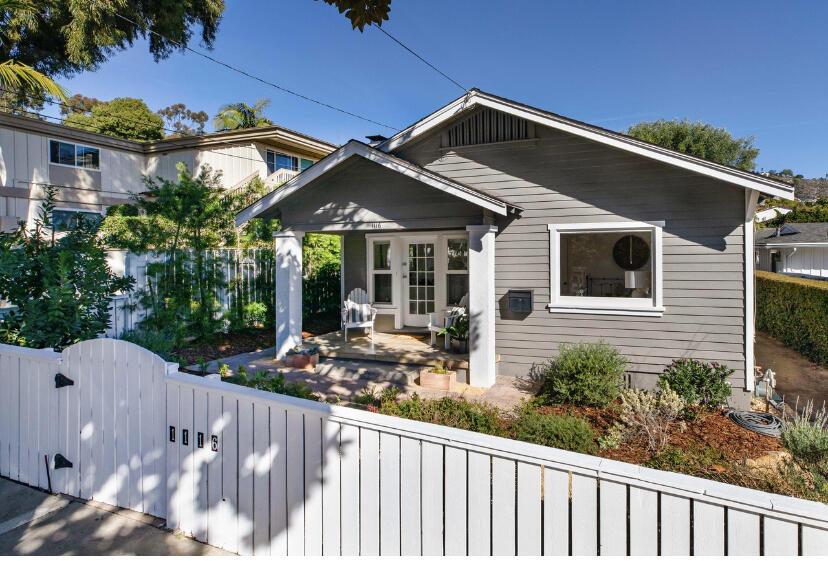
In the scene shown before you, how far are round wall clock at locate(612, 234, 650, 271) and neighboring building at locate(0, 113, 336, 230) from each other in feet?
45.6

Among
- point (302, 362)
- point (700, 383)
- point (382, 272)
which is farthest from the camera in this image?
point (382, 272)

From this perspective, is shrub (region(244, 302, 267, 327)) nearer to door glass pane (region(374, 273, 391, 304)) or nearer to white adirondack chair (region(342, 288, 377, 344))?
white adirondack chair (region(342, 288, 377, 344))

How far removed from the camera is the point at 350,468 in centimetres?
276

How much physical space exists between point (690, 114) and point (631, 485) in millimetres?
39921

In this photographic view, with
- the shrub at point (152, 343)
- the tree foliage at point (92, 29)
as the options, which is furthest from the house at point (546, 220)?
the tree foliage at point (92, 29)

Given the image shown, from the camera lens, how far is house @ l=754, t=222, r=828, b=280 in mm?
21141

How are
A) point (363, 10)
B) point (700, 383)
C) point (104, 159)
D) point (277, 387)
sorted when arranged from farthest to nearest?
1. point (104, 159)
2. point (700, 383)
3. point (277, 387)
4. point (363, 10)

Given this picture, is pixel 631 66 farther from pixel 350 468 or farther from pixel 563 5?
pixel 350 468

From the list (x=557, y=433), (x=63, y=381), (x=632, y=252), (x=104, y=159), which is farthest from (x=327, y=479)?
(x=104, y=159)

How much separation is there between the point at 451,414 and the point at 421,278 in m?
6.20

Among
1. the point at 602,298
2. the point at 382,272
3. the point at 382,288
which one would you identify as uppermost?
the point at 382,272

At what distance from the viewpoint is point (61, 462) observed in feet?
12.8

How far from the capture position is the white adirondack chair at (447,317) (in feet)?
28.2

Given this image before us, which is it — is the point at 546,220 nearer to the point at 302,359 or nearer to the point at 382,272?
the point at 382,272
